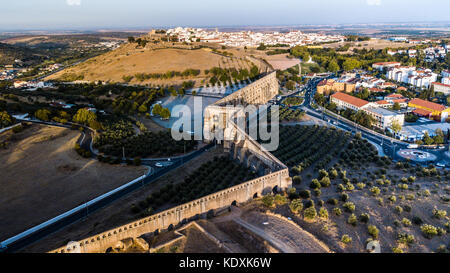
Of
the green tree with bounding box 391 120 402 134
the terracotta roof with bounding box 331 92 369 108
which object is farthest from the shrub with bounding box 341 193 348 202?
the terracotta roof with bounding box 331 92 369 108

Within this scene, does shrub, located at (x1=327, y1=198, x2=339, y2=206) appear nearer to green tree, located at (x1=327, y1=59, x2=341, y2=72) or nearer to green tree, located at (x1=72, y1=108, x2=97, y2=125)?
green tree, located at (x1=72, y1=108, x2=97, y2=125)

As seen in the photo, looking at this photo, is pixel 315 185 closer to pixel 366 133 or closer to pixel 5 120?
pixel 366 133

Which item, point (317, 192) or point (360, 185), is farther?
point (360, 185)

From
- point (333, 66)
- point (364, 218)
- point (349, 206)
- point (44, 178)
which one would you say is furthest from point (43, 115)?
point (333, 66)

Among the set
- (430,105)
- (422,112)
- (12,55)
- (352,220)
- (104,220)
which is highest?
(12,55)

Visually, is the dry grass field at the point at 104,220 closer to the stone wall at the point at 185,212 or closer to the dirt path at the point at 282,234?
the stone wall at the point at 185,212

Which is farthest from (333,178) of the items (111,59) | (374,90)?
(111,59)

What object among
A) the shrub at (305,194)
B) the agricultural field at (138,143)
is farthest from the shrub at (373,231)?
the agricultural field at (138,143)
